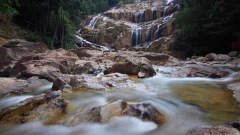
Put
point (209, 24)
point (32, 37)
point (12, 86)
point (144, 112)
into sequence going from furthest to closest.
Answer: point (32, 37), point (209, 24), point (12, 86), point (144, 112)

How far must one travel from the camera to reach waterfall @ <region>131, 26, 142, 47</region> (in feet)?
101

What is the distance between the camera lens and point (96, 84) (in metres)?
6.76

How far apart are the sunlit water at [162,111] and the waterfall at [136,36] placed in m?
24.2

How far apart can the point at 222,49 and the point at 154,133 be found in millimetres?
17420

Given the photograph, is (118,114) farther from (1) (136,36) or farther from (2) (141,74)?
(1) (136,36)

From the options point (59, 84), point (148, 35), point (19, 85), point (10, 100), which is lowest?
point (10, 100)

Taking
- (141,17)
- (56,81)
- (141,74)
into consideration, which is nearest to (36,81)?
(56,81)

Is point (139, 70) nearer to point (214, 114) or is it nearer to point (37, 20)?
point (214, 114)

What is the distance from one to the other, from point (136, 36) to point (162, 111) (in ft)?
89.8

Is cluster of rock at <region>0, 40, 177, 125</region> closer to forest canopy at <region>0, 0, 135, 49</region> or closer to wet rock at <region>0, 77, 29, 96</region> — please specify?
wet rock at <region>0, 77, 29, 96</region>

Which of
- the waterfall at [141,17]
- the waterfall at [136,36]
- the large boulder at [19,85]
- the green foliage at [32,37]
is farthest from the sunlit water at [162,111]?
the waterfall at [141,17]

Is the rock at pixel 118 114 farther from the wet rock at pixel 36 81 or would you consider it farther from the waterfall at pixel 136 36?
the waterfall at pixel 136 36

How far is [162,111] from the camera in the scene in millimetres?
4586

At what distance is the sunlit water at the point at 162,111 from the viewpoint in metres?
3.88
